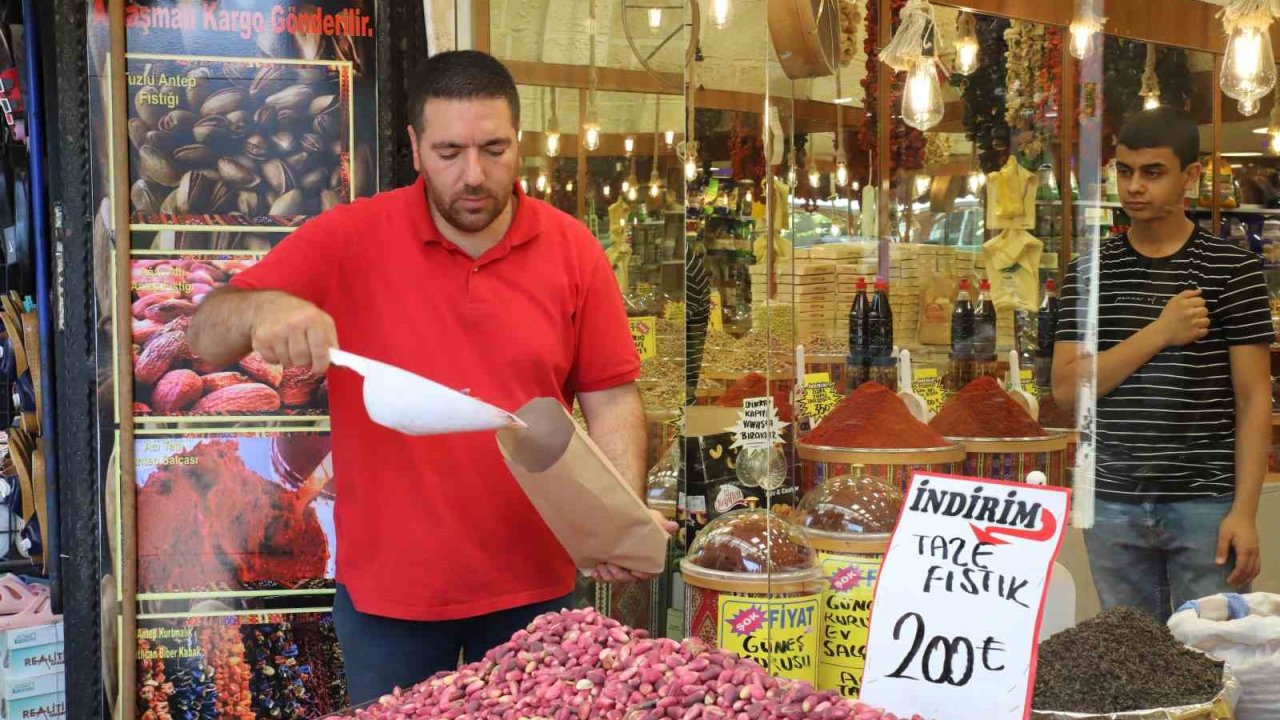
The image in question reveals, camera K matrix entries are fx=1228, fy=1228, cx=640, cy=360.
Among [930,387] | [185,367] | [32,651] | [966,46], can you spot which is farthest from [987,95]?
[32,651]

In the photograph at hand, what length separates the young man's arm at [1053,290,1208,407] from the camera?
8.34ft

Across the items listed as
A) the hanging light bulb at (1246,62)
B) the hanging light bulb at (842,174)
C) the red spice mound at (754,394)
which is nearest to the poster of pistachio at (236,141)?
the red spice mound at (754,394)

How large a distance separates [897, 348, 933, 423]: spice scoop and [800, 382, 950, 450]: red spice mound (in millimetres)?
170

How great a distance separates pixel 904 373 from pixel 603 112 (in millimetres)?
1020

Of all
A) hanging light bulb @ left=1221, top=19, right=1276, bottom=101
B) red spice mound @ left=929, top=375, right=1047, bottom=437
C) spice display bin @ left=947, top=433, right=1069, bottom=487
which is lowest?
spice display bin @ left=947, top=433, right=1069, bottom=487

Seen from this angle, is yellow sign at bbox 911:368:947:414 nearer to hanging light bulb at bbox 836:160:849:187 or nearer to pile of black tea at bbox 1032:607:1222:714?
hanging light bulb at bbox 836:160:849:187

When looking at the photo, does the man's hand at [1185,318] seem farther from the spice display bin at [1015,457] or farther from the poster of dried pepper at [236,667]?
the poster of dried pepper at [236,667]

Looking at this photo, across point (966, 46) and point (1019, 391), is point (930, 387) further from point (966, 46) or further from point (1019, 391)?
point (966, 46)

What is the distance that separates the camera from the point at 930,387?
3.22m

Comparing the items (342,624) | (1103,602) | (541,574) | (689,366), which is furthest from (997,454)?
(342,624)

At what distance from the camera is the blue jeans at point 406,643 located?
1945 mm

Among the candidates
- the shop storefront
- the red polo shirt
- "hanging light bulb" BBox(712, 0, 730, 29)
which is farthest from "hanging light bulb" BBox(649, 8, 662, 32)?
the red polo shirt

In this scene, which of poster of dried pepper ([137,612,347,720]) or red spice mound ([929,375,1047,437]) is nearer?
poster of dried pepper ([137,612,347,720])

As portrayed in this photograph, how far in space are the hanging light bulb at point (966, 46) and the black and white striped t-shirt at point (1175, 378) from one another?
0.83 meters
